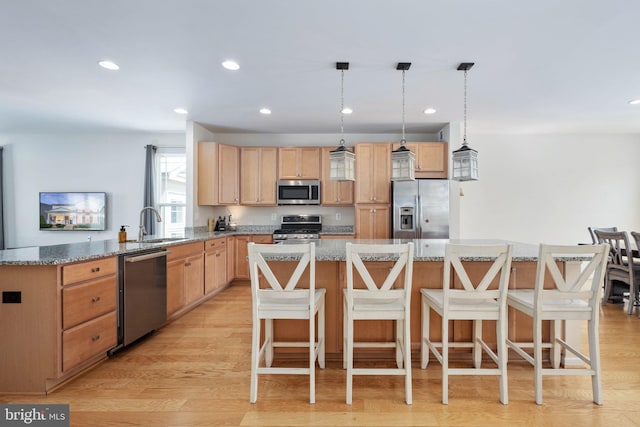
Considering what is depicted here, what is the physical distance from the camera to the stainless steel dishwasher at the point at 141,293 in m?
2.56

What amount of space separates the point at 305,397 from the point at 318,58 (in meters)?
2.74

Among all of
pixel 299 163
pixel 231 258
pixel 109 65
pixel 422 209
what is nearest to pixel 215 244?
pixel 231 258

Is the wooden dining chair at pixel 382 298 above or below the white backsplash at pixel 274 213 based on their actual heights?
below

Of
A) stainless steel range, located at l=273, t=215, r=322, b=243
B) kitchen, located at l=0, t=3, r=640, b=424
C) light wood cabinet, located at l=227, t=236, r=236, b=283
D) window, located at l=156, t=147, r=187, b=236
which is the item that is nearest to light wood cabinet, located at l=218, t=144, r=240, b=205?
kitchen, located at l=0, t=3, r=640, b=424

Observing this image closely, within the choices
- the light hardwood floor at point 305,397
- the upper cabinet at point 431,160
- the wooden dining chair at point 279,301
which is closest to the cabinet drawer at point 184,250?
the light hardwood floor at point 305,397

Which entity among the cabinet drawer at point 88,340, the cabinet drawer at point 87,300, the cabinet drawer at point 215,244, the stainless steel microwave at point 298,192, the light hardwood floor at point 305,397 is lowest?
the light hardwood floor at point 305,397

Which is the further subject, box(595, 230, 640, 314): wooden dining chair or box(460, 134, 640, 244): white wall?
box(460, 134, 640, 244): white wall

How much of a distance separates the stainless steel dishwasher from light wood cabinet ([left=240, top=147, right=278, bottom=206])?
7.62 ft

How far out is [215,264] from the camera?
442 centimetres

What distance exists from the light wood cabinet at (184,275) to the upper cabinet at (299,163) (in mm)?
1972

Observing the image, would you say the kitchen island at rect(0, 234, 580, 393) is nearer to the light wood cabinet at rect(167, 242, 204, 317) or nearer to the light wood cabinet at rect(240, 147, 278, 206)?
the light wood cabinet at rect(167, 242, 204, 317)

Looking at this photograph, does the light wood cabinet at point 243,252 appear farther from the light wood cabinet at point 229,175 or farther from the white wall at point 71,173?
the white wall at point 71,173

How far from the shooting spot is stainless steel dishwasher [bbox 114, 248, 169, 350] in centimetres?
256

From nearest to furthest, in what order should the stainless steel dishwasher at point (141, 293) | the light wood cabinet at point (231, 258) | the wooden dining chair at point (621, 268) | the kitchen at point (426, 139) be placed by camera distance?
1. the stainless steel dishwasher at point (141, 293)
2. the wooden dining chair at point (621, 268)
3. the light wood cabinet at point (231, 258)
4. the kitchen at point (426, 139)
